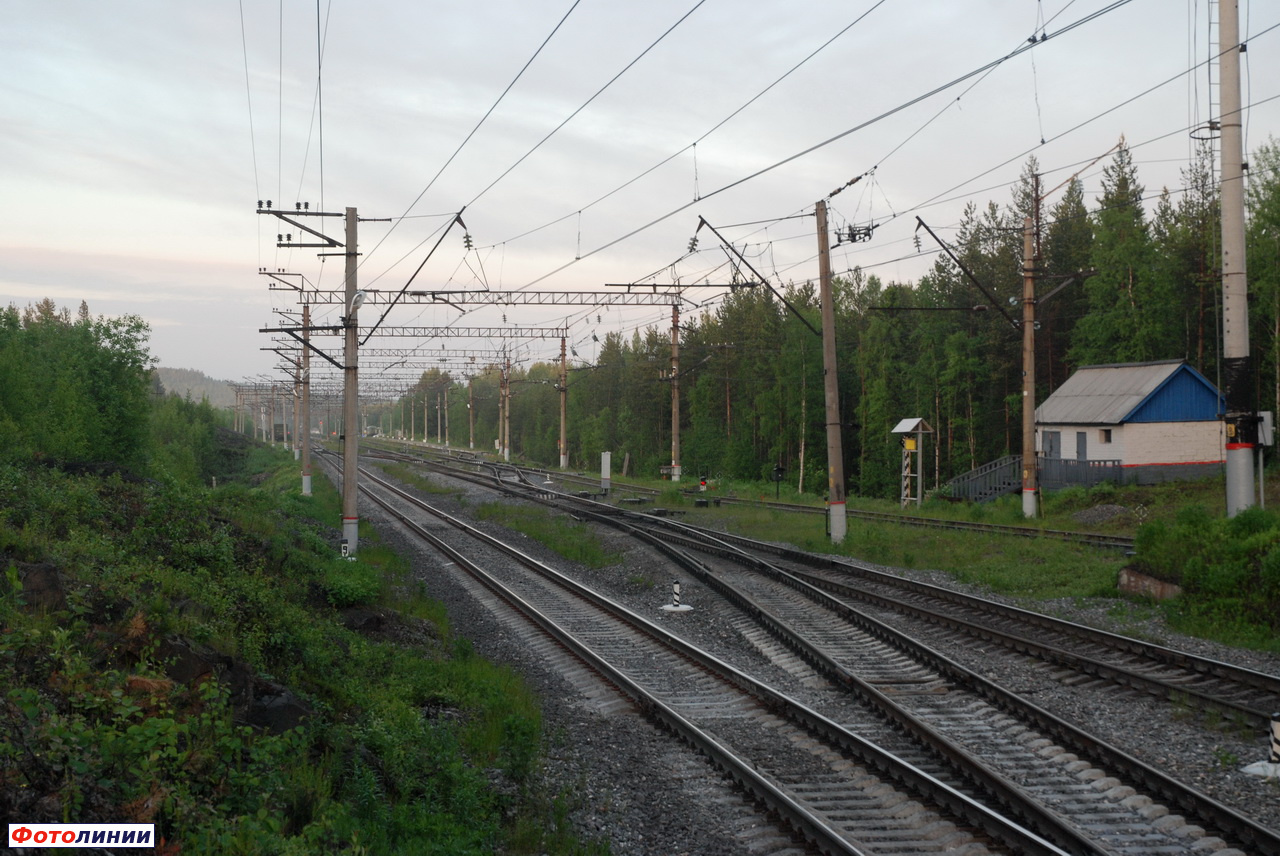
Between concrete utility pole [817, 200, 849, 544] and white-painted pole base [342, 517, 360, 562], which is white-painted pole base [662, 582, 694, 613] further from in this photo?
white-painted pole base [342, 517, 360, 562]

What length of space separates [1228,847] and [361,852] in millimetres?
6347

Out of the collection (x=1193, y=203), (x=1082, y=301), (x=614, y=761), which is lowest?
(x=614, y=761)

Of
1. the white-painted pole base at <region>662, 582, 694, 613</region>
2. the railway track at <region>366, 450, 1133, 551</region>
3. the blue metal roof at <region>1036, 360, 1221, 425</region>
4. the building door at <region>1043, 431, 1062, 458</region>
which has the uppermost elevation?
the blue metal roof at <region>1036, 360, 1221, 425</region>

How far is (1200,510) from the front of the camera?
53.5 ft

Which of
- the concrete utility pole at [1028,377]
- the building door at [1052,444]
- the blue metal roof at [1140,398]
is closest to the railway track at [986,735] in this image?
the concrete utility pole at [1028,377]

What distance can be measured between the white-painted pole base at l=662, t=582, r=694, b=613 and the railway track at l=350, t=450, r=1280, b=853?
97 centimetres

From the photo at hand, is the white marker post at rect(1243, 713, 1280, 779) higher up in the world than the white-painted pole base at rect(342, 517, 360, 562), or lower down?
lower down

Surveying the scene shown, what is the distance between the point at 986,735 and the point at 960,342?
4355 centimetres

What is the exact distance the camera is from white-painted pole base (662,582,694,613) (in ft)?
56.0

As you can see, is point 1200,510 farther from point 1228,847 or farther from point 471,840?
point 471,840

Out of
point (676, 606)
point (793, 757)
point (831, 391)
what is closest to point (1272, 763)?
point (793, 757)

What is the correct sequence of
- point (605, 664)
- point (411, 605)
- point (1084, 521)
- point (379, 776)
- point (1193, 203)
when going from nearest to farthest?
1. point (379, 776)
2. point (605, 664)
3. point (411, 605)
4. point (1084, 521)
5. point (1193, 203)

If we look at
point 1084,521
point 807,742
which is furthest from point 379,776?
point 1084,521

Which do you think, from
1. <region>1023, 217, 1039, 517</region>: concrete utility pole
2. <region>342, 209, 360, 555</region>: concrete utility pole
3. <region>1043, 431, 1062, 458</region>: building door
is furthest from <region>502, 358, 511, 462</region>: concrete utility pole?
<region>1023, 217, 1039, 517</region>: concrete utility pole
